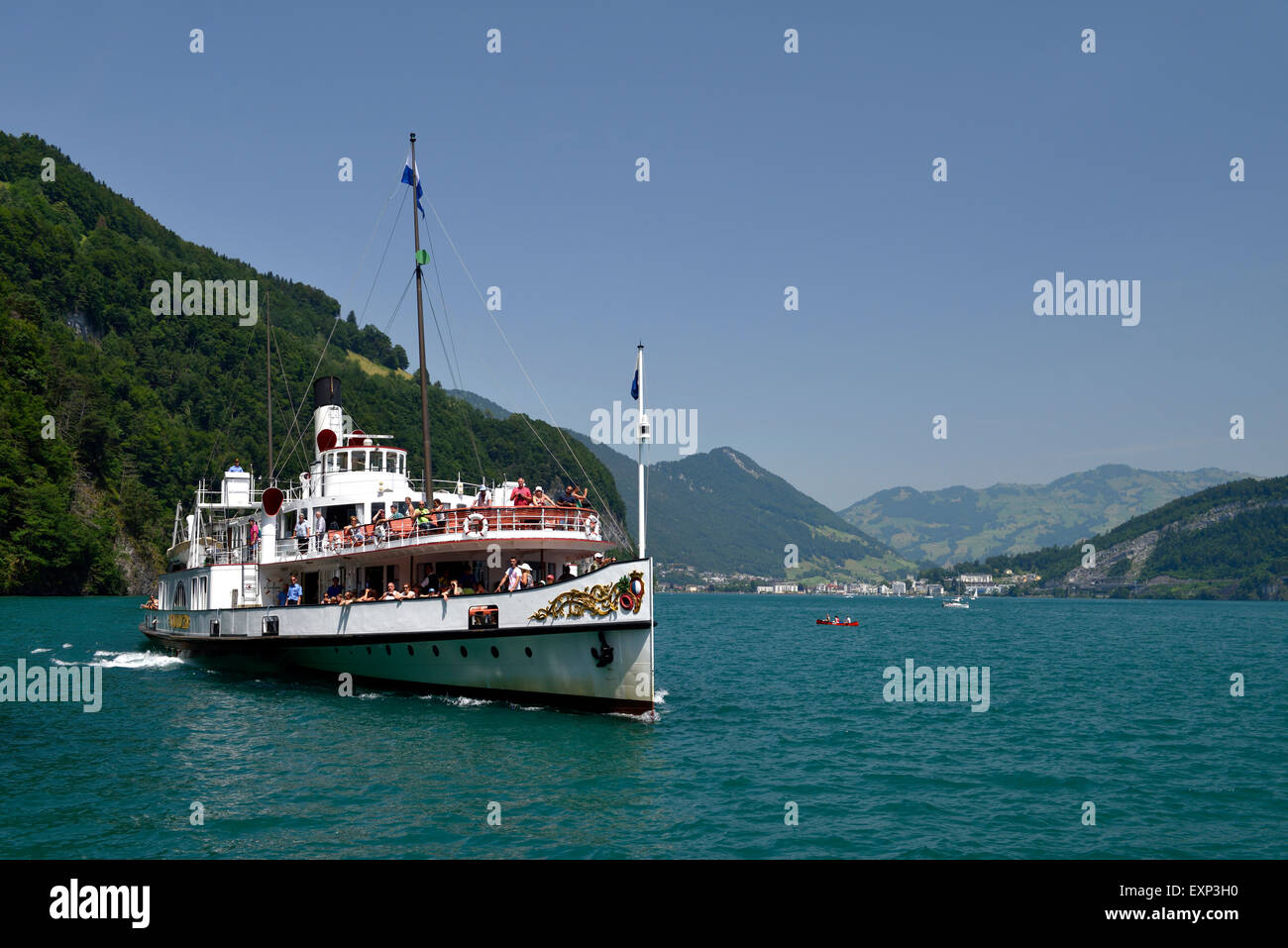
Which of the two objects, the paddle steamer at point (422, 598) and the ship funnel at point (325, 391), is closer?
the paddle steamer at point (422, 598)

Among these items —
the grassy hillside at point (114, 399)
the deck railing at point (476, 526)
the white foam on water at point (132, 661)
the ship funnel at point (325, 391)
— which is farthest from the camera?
the grassy hillside at point (114, 399)

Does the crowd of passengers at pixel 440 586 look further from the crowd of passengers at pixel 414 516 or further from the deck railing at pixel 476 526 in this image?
the crowd of passengers at pixel 414 516

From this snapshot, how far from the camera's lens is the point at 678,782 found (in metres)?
19.1

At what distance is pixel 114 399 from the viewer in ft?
406

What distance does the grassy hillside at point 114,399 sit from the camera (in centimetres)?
8738

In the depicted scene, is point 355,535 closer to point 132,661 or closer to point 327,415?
point 327,415

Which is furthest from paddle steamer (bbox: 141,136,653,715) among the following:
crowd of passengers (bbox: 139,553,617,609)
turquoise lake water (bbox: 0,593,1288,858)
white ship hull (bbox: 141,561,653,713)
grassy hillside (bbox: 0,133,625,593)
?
grassy hillside (bbox: 0,133,625,593)

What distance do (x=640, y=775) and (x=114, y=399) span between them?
4958 inches

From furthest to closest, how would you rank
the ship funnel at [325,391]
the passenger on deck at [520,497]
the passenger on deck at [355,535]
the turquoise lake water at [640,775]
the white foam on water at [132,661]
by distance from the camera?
the ship funnel at [325,391], the white foam on water at [132,661], the passenger on deck at [355,535], the passenger on deck at [520,497], the turquoise lake water at [640,775]

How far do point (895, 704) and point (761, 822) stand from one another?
1803 centimetres

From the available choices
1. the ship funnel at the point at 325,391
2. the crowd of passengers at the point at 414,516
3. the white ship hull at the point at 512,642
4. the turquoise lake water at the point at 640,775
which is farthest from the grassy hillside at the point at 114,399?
the turquoise lake water at the point at 640,775

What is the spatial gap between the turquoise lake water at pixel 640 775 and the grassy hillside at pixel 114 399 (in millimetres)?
30480
